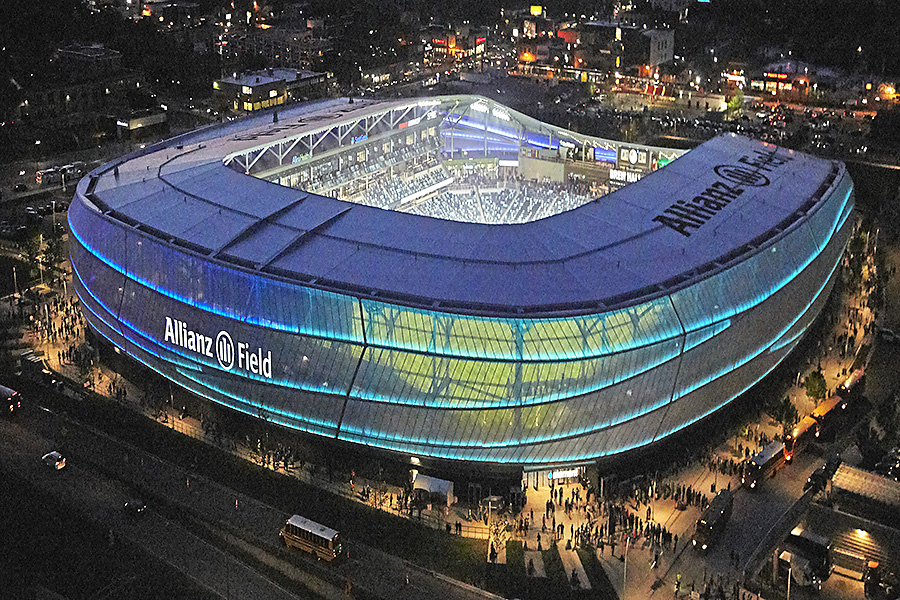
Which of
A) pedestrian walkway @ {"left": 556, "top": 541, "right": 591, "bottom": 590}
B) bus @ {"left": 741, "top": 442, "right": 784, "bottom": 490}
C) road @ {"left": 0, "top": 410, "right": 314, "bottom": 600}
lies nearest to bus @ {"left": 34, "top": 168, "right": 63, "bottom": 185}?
road @ {"left": 0, "top": 410, "right": 314, "bottom": 600}

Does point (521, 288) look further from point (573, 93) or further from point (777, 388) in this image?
point (573, 93)

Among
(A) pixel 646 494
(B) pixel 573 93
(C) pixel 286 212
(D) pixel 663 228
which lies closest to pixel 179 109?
(B) pixel 573 93

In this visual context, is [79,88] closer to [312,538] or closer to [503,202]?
[503,202]

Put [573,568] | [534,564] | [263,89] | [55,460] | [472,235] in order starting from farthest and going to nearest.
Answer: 1. [263,89]
2. [472,235]
3. [55,460]
4. [534,564]
5. [573,568]

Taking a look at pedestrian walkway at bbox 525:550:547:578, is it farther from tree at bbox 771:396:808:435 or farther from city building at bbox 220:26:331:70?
city building at bbox 220:26:331:70

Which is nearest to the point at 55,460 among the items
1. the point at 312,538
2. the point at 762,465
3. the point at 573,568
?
the point at 312,538
